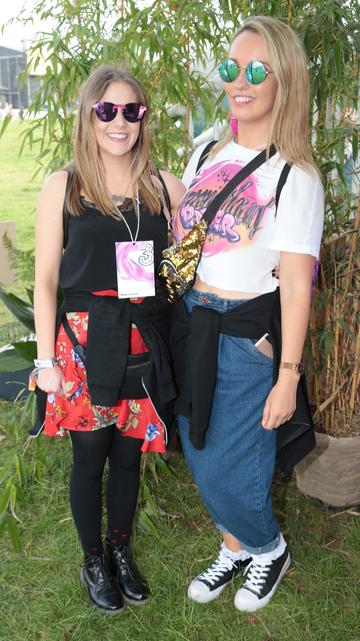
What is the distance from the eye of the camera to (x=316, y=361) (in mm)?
2449

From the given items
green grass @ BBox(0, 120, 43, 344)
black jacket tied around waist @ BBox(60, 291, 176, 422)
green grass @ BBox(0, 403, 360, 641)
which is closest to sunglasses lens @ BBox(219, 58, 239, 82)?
black jacket tied around waist @ BBox(60, 291, 176, 422)

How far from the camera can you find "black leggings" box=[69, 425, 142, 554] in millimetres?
1770

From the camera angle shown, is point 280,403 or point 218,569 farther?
point 218,569

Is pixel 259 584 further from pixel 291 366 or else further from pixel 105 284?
pixel 105 284

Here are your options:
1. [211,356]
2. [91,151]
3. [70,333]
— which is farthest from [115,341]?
[91,151]

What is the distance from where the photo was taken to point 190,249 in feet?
5.23

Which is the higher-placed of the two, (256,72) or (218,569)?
(256,72)

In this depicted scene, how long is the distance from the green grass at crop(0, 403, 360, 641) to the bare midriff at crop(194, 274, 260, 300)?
3.13 ft

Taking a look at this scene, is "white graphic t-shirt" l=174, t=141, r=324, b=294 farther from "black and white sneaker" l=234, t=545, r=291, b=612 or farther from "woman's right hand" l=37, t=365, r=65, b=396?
"black and white sneaker" l=234, t=545, r=291, b=612

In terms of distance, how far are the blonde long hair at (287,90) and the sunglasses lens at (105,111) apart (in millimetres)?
368

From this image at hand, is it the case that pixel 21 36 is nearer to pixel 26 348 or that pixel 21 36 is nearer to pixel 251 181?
pixel 26 348

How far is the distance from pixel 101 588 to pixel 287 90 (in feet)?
4.65

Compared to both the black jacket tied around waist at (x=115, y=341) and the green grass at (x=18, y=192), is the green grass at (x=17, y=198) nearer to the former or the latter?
the green grass at (x=18, y=192)

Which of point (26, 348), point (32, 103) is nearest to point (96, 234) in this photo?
point (26, 348)
